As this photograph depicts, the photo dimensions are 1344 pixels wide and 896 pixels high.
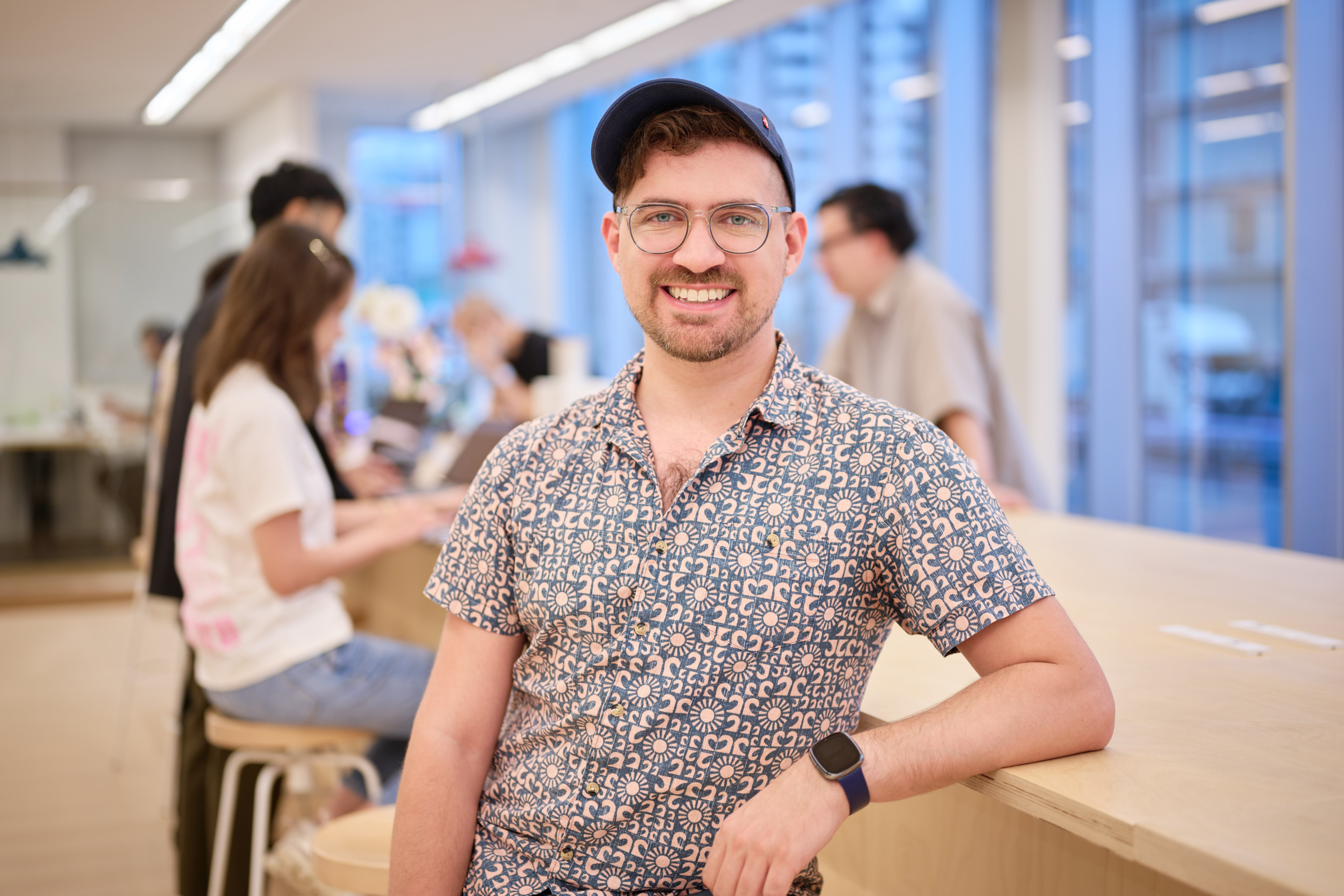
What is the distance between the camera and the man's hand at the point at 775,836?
41.9 inches

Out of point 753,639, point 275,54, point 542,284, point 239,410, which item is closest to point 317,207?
point 239,410

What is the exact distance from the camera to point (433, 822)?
1.28m

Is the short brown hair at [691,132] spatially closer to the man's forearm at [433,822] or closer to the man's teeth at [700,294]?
the man's teeth at [700,294]

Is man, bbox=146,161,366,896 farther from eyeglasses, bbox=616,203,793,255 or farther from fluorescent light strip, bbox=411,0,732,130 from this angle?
fluorescent light strip, bbox=411,0,732,130

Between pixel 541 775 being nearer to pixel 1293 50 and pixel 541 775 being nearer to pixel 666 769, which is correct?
pixel 666 769

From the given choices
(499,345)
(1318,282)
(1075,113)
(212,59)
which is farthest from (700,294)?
(212,59)

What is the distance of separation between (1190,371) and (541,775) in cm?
373

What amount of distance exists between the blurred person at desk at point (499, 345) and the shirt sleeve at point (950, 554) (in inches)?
174

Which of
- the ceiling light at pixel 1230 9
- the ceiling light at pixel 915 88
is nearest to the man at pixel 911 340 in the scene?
the ceiling light at pixel 1230 9

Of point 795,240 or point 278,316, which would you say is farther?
point 278,316

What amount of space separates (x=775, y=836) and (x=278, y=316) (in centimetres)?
165

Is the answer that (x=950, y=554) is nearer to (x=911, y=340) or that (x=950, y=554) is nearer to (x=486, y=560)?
(x=486, y=560)

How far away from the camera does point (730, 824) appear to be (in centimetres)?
109

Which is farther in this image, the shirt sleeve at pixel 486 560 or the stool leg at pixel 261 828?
the stool leg at pixel 261 828
